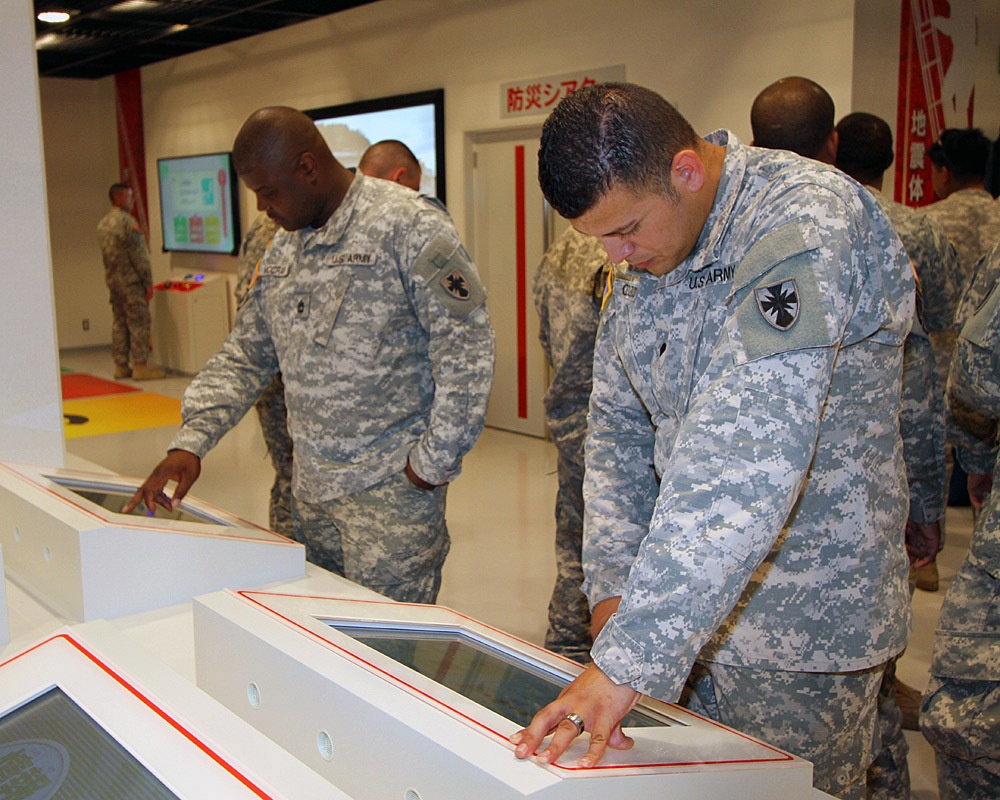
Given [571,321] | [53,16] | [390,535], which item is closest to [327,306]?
[390,535]

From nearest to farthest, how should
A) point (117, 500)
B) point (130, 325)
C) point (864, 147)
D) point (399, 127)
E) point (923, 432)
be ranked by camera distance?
point (117, 500) → point (923, 432) → point (864, 147) → point (399, 127) → point (130, 325)

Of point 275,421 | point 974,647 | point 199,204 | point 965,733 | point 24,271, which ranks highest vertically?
point 199,204

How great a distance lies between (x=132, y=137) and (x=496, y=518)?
26.4 ft

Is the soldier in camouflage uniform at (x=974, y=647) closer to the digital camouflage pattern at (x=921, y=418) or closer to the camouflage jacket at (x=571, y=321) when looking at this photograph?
the digital camouflage pattern at (x=921, y=418)

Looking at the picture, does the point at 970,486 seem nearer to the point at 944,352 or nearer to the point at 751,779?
the point at 751,779

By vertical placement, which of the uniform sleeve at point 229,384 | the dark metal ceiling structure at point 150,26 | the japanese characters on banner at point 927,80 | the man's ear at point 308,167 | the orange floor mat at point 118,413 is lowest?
the orange floor mat at point 118,413

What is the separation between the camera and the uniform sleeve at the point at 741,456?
3.44 ft

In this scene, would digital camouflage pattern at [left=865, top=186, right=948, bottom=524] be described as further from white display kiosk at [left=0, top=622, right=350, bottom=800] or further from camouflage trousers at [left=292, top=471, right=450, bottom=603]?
white display kiosk at [left=0, top=622, right=350, bottom=800]

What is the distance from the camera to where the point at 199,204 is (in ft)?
31.3

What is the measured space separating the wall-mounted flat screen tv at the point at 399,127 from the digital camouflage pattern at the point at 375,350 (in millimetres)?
4315

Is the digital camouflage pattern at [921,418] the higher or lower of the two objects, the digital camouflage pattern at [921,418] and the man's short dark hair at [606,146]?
the lower

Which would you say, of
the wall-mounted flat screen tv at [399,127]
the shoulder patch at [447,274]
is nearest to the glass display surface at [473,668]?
the shoulder patch at [447,274]

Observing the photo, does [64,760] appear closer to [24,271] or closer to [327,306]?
[327,306]

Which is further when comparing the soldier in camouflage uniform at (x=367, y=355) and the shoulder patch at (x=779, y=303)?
the soldier in camouflage uniform at (x=367, y=355)
